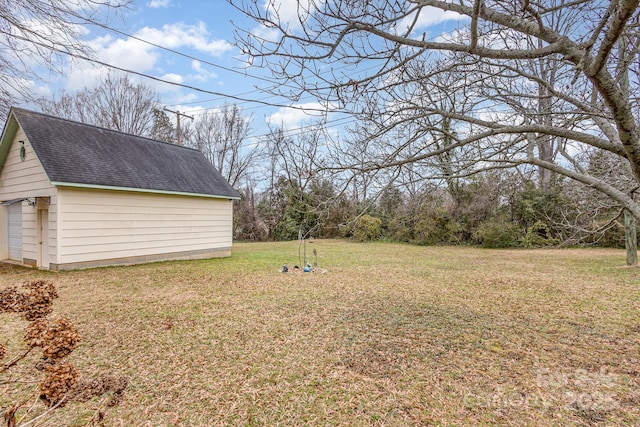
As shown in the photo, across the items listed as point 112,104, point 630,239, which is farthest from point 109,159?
point 630,239

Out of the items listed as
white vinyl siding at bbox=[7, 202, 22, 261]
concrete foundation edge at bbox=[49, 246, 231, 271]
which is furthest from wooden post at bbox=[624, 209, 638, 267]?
white vinyl siding at bbox=[7, 202, 22, 261]

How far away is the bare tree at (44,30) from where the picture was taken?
13.4ft

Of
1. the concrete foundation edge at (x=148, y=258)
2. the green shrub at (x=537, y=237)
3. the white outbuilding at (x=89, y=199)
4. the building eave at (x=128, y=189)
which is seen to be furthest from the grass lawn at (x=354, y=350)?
the green shrub at (x=537, y=237)

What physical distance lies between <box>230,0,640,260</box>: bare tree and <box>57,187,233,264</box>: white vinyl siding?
7.24 meters

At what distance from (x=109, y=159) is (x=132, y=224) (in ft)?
6.53

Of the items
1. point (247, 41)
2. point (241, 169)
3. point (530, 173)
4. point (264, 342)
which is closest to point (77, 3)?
point (247, 41)

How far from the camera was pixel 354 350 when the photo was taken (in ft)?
11.5

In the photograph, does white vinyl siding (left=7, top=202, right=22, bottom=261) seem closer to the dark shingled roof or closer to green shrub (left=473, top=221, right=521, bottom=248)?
the dark shingled roof

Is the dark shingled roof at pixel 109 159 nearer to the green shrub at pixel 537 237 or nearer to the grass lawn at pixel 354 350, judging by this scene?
the grass lawn at pixel 354 350

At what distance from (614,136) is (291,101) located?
10.4 feet

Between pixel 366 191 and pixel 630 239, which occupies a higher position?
pixel 366 191

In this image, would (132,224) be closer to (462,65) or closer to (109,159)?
(109,159)

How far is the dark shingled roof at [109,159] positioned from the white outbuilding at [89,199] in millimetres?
25

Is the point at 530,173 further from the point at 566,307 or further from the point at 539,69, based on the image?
the point at 566,307
